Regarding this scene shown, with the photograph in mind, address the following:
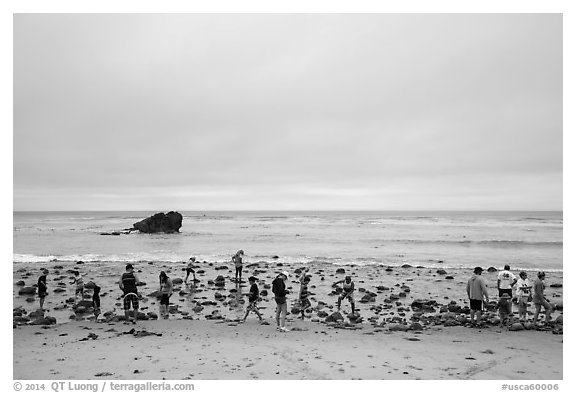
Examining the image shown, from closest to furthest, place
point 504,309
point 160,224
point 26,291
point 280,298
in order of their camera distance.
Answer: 1. point 280,298
2. point 504,309
3. point 26,291
4. point 160,224

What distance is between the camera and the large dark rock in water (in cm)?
6344

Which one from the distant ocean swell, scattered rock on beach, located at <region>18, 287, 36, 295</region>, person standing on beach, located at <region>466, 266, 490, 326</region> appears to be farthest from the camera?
the distant ocean swell

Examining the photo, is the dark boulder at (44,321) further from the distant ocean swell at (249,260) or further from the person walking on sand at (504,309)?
the distant ocean swell at (249,260)

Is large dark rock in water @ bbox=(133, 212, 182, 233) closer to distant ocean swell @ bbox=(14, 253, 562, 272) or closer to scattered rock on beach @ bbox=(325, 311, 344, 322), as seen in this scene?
distant ocean swell @ bbox=(14, 253, 562, 272)

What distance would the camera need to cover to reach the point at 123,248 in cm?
4222

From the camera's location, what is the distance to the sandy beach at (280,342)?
29.2 ft

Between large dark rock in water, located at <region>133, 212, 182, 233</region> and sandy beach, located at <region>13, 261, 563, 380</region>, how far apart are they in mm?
44676

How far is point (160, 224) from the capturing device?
63.8 metres

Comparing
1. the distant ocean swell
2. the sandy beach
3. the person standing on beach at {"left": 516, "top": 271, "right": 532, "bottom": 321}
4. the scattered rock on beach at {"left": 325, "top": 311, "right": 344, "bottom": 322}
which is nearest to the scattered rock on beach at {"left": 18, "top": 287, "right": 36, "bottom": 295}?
the sandy beach

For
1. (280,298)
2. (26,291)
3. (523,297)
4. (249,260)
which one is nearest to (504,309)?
(523,297)

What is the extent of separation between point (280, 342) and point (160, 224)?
56.6m

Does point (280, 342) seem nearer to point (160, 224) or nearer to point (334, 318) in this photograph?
point (334, 318)

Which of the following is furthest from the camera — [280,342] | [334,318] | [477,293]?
[334,318]
